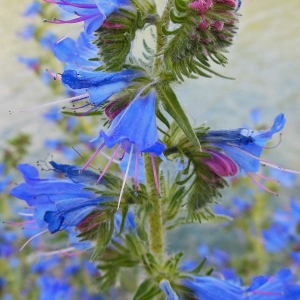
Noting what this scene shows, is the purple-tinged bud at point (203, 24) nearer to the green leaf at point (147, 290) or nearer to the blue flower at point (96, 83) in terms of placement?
the blue flower at point (96, 83)

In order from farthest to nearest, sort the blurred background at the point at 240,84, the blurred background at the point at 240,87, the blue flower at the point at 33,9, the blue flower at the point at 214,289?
the blurred background at the point at 240,84 → the blurred background at the point at 240,87 → the blue flower at the point at 33,9 → the blue flower at the point at 214,289

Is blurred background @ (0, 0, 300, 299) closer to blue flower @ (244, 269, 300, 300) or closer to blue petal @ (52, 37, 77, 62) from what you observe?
blue flower @ (244, 269, 300, 300)

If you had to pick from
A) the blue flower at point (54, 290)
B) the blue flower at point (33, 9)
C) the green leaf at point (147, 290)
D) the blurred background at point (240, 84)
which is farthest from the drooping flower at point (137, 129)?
the blurred background at point (240, 84)

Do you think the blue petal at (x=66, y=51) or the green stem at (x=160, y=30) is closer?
the green stem at (x=160, y=30)

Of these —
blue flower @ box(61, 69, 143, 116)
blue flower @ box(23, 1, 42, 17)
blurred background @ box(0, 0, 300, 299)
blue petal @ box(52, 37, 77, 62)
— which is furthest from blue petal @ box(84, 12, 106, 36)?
blurred background @ box(0, 0, 300, 299)

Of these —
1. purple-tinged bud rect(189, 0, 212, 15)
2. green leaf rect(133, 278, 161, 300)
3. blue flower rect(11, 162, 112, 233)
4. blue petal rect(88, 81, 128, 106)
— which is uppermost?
purple-tinged bud rect(189, 0, 212, 15)

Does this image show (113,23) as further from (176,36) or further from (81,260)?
(81,260)

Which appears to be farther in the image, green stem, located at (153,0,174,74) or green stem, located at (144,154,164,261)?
green stem, located at (144,154,164,261)
